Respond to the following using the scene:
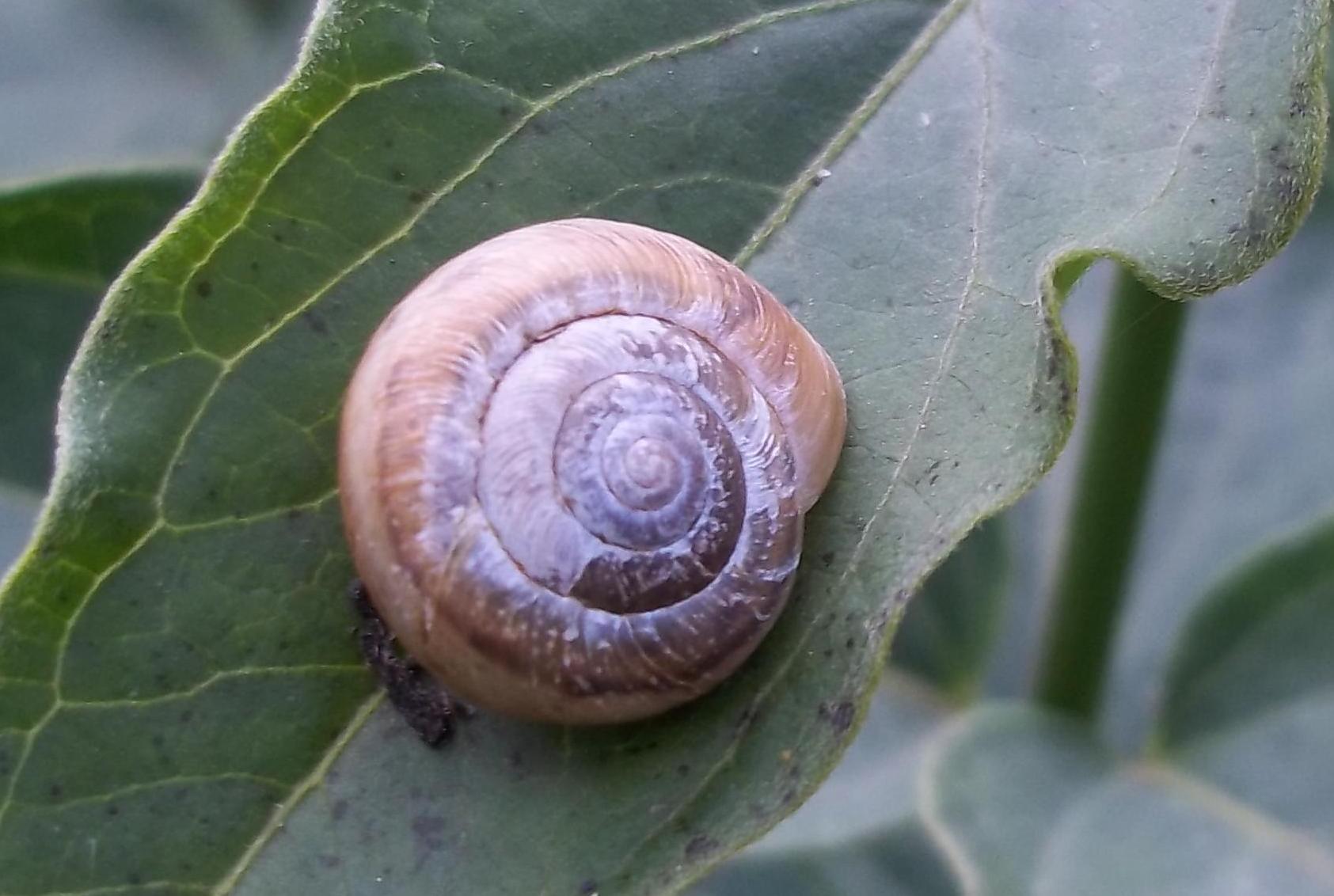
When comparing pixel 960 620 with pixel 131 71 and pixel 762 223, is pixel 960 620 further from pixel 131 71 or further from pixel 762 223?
pixel 131 71

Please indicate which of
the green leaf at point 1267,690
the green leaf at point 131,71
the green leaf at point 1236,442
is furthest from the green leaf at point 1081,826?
the green leaf at point 131,71

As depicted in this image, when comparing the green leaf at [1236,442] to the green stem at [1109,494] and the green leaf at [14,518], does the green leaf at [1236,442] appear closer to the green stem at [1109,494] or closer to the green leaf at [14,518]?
the green stem at [1109,494]

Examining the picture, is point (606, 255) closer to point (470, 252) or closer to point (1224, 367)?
point (470, 252)

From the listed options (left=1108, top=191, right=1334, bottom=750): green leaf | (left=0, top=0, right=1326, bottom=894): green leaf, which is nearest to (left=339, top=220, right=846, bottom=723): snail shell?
(left=0, top=0, right=1326, bottom=894): green leaf

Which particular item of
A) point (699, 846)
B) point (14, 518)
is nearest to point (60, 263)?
point (14, 518)

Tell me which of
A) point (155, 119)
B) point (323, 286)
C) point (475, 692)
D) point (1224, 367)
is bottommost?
point (1224, 367)

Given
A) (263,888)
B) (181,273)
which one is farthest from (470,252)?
(263,888)

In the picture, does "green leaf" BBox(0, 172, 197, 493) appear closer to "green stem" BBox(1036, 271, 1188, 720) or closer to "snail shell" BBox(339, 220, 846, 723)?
"snail shell" BBox(339, 220, 846, 723)
